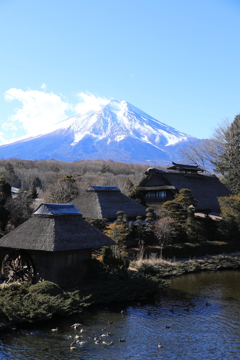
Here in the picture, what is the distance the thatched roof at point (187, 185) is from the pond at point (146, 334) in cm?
2296

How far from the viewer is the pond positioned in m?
13.4

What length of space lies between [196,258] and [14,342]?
20.2 m

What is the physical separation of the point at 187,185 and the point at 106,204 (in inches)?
517

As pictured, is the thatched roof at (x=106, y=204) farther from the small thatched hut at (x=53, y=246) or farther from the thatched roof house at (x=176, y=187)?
the small thatched hut at (x=53, y=246)

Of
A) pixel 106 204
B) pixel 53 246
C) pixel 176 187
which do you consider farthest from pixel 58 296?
pixel 176 187

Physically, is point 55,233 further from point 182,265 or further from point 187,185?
point 187,185

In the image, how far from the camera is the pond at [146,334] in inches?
527

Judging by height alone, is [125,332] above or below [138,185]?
below

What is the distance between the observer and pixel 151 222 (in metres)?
32.7

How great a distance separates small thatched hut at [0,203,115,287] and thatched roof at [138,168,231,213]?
22396mm

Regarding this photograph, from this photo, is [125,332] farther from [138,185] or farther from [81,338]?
[138,185]

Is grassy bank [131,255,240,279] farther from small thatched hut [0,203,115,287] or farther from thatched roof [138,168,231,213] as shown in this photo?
thatched roof [138,168,231,213]

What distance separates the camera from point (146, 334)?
1512cm

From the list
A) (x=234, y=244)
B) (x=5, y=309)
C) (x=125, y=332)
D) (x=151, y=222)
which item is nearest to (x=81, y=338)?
(x=125, y=332)
